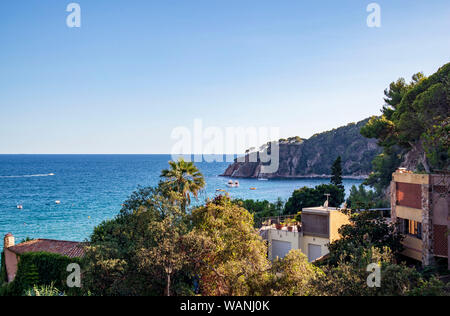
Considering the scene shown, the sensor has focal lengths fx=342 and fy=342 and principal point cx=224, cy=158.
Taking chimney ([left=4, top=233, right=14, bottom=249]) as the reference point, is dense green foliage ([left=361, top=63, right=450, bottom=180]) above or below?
above

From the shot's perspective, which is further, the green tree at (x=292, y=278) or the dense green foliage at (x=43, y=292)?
the dense green foliage at (x=43, y=292)

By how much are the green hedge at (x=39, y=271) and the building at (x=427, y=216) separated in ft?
60.1

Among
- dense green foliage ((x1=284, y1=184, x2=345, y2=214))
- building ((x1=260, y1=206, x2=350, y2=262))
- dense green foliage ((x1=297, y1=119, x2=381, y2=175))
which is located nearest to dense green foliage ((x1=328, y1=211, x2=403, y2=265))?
building ((x1=260, y1=206, x2=350, y2=262))

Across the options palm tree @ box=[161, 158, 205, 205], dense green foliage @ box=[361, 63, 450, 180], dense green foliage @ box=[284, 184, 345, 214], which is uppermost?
dense green foliage @ box=[361, 63, 450, 180]

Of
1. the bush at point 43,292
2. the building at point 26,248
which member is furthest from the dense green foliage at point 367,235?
the building at point 26,248

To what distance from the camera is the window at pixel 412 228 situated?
693 inches

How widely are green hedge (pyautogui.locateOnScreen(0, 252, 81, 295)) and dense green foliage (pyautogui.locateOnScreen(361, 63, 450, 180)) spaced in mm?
19985

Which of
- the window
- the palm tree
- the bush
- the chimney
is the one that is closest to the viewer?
the bush

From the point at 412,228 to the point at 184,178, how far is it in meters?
14.3

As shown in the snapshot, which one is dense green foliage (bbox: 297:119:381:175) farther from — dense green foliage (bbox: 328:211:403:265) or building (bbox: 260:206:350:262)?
dense green foliage (bbox: 328:211:403:265)

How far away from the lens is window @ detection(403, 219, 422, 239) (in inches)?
693

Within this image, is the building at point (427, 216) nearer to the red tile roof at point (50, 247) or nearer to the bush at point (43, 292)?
the bush at point (43, 292)

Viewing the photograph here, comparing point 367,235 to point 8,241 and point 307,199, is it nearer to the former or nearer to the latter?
point 8,241

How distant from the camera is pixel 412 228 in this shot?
59.8 ft
